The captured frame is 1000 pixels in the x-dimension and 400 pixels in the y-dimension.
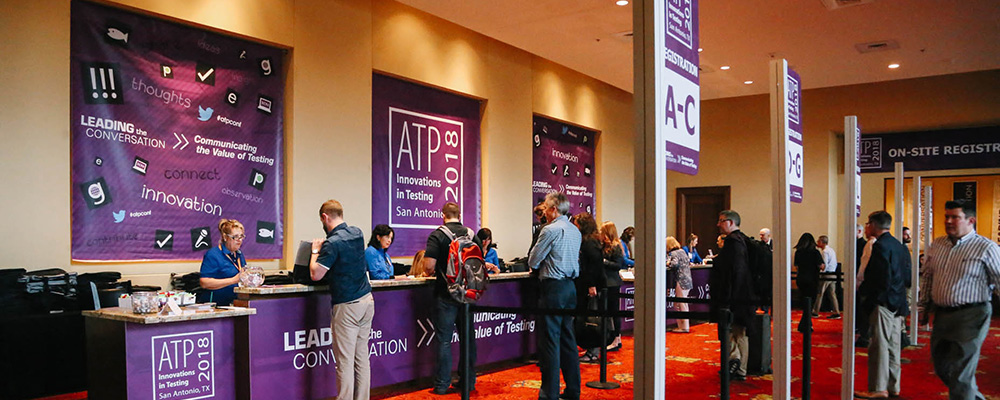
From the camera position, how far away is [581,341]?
5379mm

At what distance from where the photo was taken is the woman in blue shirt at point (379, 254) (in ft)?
22.1

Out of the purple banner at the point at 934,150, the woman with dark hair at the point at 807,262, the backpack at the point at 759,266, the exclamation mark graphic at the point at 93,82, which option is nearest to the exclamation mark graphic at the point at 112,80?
the exclamation mark graphic at the point at 93,82

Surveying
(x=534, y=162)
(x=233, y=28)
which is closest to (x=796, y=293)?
(x=534, y=162)

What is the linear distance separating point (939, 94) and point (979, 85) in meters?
0.65

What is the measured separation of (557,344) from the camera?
5.43 meters

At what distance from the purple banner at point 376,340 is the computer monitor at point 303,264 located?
5.5 inches

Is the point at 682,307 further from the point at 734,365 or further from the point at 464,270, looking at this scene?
the point at 464,270

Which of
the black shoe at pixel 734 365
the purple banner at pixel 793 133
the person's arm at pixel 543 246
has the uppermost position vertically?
the purple banner at pixel 793 133

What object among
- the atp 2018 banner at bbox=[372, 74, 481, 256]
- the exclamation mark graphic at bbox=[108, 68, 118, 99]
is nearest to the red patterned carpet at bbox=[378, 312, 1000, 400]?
the atp 2018 banner at bbox=[372, 74, 481, 256]

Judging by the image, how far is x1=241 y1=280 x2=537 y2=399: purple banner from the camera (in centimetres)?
500

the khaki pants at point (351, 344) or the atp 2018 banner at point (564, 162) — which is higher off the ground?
the atp 2018 banner at point (564, 162)

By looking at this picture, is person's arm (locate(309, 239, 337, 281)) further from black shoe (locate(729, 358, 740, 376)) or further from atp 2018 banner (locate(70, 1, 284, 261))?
black shoe (locate(729, 358, 740, 376))

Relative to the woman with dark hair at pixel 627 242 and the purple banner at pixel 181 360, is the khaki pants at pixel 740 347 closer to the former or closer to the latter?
the woman with dark hair at pixel 627 242

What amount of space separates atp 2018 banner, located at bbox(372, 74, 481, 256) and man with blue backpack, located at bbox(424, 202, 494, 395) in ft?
11.3
